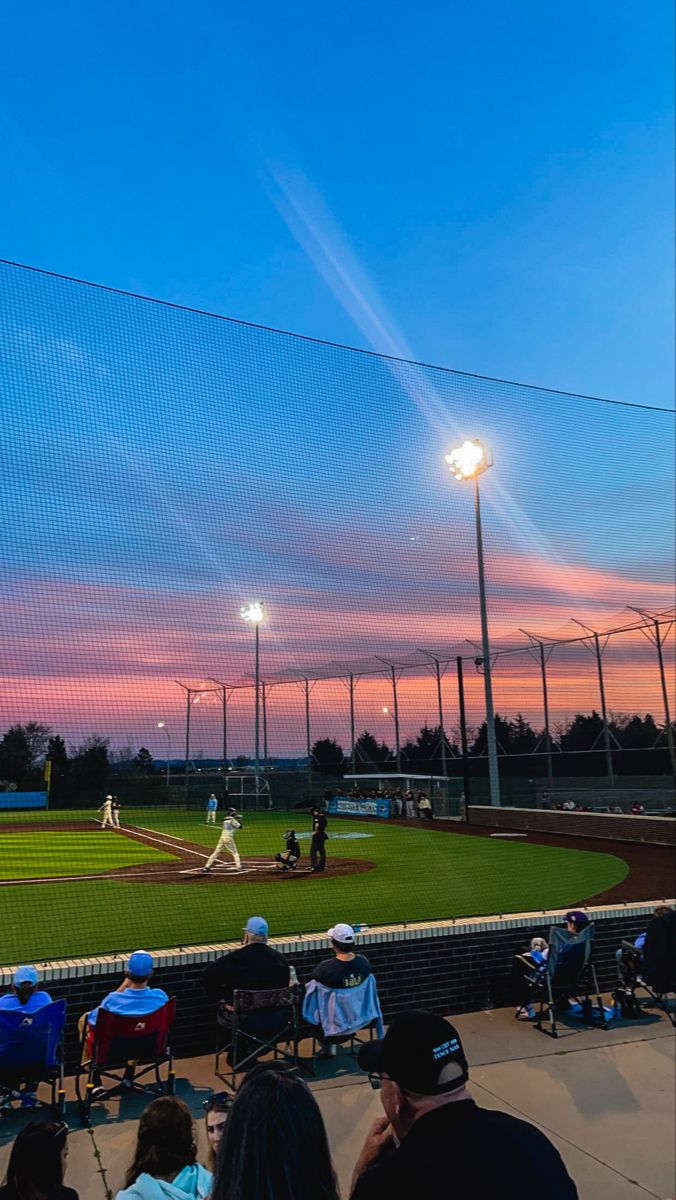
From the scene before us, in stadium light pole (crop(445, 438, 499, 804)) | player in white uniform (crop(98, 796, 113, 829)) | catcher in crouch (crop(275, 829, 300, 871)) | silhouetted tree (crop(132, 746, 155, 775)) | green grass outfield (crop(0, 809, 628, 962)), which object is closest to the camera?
green grass outfield (crop(0, 809, 628, 962))

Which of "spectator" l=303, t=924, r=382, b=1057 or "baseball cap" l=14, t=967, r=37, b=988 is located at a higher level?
"baseball cap" l=14, t=967, r=37, b=988

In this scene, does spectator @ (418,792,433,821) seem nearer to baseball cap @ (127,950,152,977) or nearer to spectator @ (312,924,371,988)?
spectator @ (312,924,371,988)

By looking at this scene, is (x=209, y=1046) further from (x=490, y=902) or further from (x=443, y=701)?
(x=443, y=701)

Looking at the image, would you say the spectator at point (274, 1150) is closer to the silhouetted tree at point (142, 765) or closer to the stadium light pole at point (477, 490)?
the stadium light pole at point (477, 490)

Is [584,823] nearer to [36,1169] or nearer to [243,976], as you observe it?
[243,976]

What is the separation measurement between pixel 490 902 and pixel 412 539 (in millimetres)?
5174

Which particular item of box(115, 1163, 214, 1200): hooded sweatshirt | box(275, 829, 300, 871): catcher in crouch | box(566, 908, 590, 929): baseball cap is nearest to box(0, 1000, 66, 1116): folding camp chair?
box(115, 1163, 214, 1200): hooded sweatshirt

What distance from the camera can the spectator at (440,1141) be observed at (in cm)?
147

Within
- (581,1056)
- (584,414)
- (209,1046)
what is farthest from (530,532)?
(209,1046)

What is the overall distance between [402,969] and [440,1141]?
17.4 ft

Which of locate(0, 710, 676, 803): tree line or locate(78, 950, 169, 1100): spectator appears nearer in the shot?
locate(78, 950, 169, 1100): spectator

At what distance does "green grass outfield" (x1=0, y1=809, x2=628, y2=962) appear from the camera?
888 centimetres

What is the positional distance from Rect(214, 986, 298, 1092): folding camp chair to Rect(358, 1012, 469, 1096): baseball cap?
12.2 ft

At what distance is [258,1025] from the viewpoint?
17.0ft
